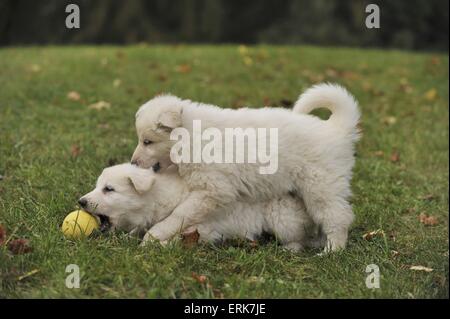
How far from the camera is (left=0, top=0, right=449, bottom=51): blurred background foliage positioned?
11.2m

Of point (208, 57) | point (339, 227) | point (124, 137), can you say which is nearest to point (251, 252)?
point (339, 227)

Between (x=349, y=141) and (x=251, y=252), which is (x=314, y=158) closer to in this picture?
(x=349, y=141)

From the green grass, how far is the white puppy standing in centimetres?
23

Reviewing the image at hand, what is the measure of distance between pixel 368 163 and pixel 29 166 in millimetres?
2664

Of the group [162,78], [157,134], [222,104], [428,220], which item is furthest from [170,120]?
[162,78]

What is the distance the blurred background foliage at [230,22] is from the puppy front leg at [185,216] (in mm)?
8009

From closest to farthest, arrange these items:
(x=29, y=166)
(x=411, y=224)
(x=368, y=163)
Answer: (x=411, y=224) → (x=29, y=166) → (x=368, y=163)

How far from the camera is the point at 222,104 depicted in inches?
257

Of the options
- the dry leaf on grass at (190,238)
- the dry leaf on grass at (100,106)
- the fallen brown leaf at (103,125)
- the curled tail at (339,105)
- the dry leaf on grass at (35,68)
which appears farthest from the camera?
the dry leaf on grass at (35,68)

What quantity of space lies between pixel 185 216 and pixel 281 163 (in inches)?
25.2

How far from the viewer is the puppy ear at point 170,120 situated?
12.7 ft

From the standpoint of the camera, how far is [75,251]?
313 centimetres

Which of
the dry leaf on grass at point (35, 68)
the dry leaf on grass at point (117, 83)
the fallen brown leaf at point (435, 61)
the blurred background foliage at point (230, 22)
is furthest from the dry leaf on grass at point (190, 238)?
the blurred background foliage at point (230, 22)

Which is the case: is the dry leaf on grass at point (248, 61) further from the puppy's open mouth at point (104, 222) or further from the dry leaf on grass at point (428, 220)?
the puppy's open mouth at point (104, 222)
